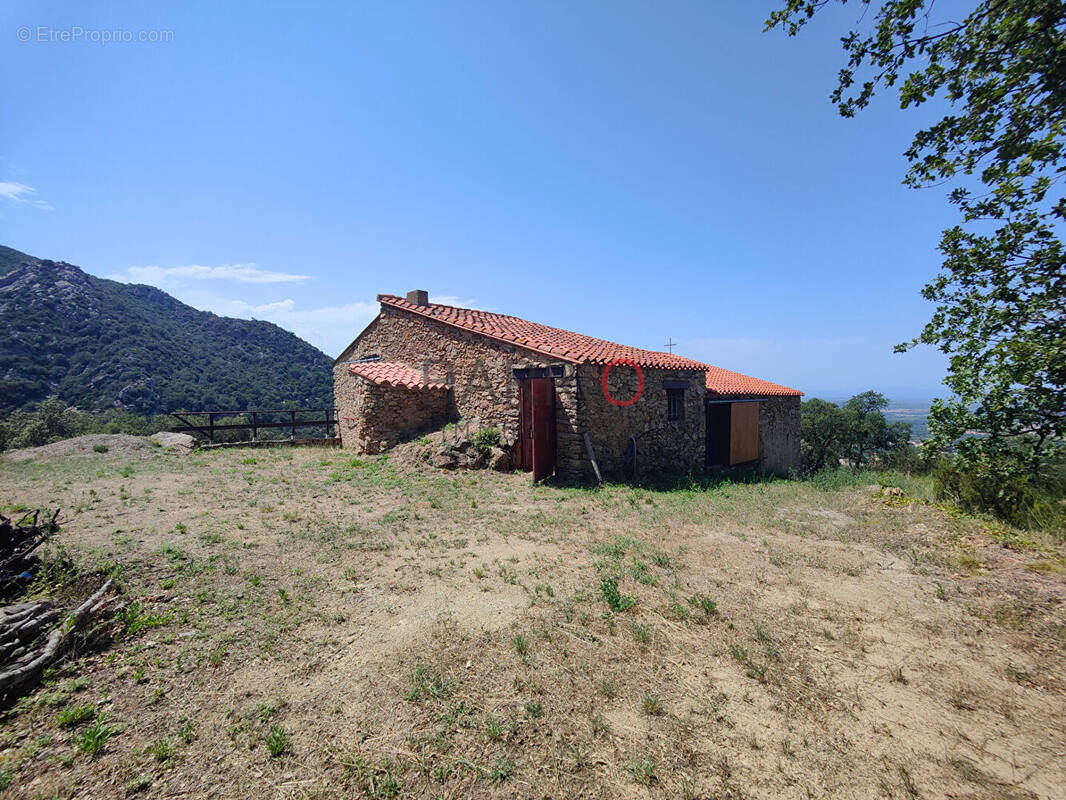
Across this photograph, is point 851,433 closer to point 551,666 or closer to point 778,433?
point 778,433

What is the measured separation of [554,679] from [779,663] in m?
1.85

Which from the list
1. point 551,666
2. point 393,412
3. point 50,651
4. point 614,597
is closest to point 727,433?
point 393,412

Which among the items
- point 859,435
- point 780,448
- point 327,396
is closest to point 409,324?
point 780,448

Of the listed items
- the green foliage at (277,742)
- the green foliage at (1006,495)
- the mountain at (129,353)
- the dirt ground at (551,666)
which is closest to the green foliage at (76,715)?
the dirt ground at (551,666)

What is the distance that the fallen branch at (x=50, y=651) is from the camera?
8.95 feet

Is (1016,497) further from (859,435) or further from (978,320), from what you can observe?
(859,435)

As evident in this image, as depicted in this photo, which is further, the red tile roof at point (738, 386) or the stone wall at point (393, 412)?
the red tile roof at point (738, 386)

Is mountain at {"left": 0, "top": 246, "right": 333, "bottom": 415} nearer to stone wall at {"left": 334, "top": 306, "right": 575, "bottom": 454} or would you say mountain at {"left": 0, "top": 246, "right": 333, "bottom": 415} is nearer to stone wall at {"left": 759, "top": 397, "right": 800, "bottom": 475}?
stone wall at {"left": 334, "top": 306, "right": 575, "bottom": 454}

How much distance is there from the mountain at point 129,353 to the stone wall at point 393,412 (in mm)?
15446

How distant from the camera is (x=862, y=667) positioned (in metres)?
3.37

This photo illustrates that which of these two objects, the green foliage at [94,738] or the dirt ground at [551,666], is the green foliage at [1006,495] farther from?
the green foliage at [94,738]

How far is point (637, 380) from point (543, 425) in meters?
3.09

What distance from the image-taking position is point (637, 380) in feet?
36.8

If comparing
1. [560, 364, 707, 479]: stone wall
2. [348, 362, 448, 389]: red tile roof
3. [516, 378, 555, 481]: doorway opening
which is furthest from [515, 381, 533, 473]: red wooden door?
[348, 362, 448, 389]: red tile roof
